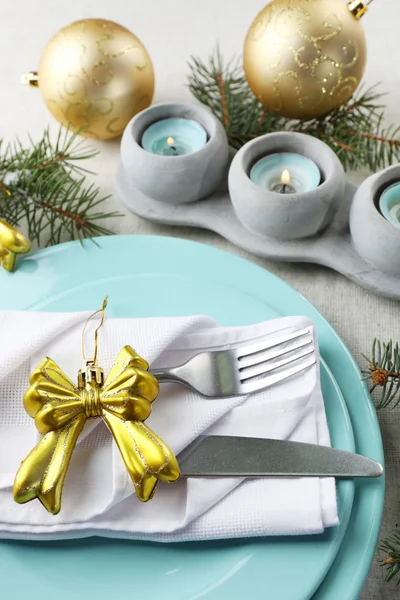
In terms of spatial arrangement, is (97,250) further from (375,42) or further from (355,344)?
(375,42)

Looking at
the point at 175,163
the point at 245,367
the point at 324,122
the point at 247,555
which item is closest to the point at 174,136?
the point at 175,163

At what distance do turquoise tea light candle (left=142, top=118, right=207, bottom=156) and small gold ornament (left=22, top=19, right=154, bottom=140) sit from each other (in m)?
0.06

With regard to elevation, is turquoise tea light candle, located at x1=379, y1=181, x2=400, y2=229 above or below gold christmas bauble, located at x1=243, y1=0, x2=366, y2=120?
below

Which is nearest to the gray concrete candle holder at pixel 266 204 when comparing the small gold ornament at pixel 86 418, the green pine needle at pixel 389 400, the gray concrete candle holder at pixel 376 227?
the gray concrete candle holder at pixel 376 227

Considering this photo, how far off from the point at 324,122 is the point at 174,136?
17 centimetres

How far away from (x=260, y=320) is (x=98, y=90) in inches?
12.2

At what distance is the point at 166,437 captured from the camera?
1.63 feet

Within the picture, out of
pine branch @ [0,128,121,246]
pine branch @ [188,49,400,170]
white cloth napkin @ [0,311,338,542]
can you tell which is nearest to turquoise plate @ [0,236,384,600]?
white cloth napkin @ [0,311,338,542]

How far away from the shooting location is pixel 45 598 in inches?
18.1

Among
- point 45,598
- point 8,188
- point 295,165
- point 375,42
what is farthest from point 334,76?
point 45,598

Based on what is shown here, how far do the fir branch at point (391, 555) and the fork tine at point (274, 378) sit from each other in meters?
0.13

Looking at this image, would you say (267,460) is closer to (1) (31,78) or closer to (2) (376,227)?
(2) (376,227)

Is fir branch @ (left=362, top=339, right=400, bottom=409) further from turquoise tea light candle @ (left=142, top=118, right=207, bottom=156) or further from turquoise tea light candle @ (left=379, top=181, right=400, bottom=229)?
turquoise tea light candle @ (left=142, top=118, right=207, bottom=156)

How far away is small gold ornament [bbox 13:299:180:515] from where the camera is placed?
0.46 m
